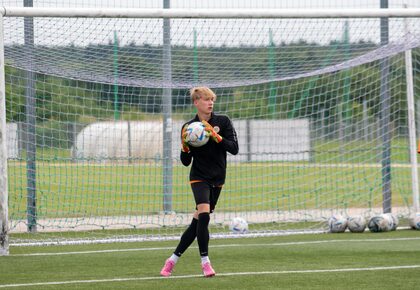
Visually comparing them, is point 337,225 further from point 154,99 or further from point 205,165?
point 205,165

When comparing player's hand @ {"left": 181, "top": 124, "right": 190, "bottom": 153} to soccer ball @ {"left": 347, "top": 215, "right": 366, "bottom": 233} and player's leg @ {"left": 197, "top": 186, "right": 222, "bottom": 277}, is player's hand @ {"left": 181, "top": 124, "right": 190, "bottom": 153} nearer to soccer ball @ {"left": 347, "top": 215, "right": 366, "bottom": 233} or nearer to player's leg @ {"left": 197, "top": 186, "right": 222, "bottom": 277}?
player's leg @ {"left": 197, "top": 186, "right": 222, "bottom": 277}

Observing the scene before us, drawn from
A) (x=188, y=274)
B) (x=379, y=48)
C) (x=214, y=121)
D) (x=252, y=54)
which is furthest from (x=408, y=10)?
(x=188, y=274)

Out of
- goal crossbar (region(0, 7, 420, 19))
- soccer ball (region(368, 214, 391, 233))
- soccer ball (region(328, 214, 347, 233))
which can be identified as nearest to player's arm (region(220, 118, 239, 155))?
goal crossbar (region(0, 7, 420, 19))

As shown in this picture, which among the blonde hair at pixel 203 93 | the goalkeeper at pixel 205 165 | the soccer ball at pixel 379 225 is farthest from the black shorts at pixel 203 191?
the soccer ball at pixel 379 225

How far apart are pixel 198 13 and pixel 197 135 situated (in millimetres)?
3316

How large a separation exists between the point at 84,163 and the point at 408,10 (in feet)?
18.7

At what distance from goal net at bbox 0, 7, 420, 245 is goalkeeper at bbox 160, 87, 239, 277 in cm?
320

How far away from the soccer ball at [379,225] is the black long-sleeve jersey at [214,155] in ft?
16.0

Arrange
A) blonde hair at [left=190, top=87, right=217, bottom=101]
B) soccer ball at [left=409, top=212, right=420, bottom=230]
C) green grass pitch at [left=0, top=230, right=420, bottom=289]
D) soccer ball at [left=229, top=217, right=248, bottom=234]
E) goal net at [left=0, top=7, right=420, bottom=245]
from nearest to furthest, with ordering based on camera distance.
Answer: green grass pitch at [left=0, top=230, right=420, bottom=289] < blonde hair at [left=190, top=87, right=217, bottom=101] < goal net at [left=0, top=7, right=420, bottom=245] < soccer ball at [left=229, top=217, right=248, bottom=234] < soccer ball at [left=409, top=212, right=420, bottom=230]

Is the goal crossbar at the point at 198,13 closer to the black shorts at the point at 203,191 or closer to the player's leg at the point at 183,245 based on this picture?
the black shorts at the point at 203,191

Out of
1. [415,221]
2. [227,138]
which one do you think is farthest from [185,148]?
[415,221]

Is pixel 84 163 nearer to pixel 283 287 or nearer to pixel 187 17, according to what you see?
pixel 187 17

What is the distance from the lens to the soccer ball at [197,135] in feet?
28.8

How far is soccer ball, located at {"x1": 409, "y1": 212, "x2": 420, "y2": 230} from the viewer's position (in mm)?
13648
